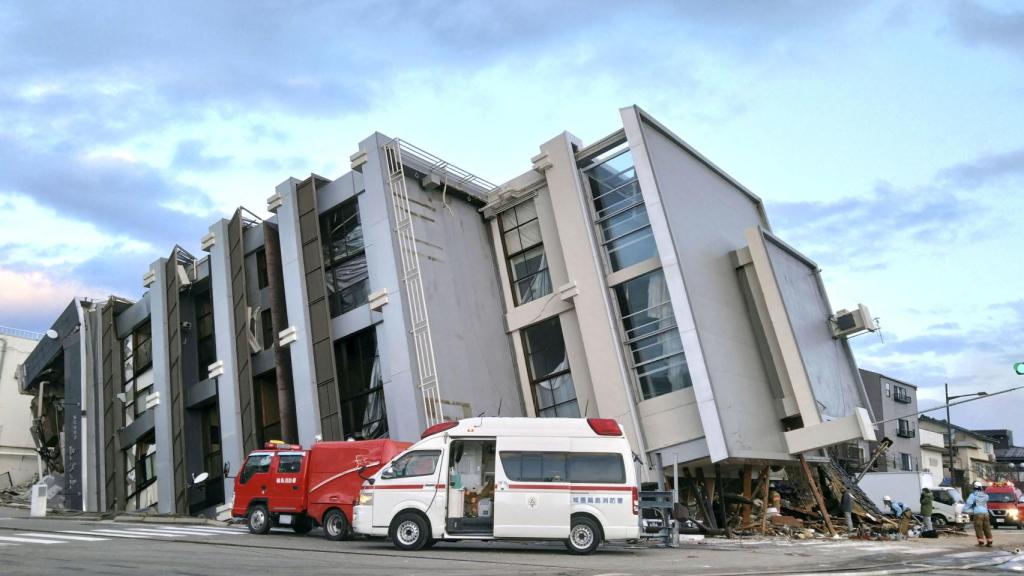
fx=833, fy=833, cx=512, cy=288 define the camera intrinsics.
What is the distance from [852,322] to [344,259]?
19.5 metres

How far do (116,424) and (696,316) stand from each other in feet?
96.8

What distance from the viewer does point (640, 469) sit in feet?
85.5

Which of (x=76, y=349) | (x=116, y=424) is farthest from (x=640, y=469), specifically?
(x=76, y=349)

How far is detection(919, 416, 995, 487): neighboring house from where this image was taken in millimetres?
79812

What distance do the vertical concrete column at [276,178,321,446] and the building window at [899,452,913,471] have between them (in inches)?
2140

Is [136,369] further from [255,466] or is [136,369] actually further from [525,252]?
[525,252]

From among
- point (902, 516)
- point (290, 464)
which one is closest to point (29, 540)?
point (290, 464)

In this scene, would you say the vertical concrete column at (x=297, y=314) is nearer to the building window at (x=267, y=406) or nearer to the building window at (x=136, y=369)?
the building window at (x=267, y=406)

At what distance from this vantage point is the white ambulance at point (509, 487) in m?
17.1

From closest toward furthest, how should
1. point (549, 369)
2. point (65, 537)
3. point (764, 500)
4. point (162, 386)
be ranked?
point (65, 537), point (764, 500), point (549, 369), point (162, 386)

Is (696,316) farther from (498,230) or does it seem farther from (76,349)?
(76,349)

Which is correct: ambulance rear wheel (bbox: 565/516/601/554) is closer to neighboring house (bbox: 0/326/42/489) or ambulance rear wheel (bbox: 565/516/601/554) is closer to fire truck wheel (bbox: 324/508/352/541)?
fire truck wheel (bbox: 324/508/352/541)

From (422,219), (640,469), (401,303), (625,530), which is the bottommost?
(625,530)

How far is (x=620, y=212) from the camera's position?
93.2ft
